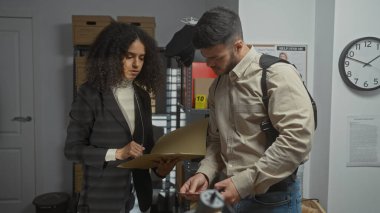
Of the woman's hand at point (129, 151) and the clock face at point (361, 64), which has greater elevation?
the clock face at point (361, 64)

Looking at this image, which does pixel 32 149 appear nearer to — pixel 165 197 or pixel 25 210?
pixel 25 210

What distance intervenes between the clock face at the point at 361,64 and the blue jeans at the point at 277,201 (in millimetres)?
1123

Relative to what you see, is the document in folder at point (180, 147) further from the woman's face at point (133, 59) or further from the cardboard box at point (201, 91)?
the cardboard box at point (201, 91)

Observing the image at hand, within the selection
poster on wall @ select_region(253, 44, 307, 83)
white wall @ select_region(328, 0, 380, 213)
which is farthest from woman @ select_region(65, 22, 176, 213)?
white wall @ select_region(328, 0, 380, 213)

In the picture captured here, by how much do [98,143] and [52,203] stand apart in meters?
1.90

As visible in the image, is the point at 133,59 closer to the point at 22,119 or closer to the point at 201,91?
the point at 201,91

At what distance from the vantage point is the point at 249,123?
3.38 ft

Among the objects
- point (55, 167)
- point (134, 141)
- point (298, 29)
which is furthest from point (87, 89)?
point (55, 167)

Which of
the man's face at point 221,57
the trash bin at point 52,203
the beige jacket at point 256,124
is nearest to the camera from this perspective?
the beige jacket at point 256,124

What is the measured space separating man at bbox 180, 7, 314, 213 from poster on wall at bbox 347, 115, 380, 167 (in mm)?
1093

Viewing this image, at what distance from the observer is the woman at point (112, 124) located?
1.36m

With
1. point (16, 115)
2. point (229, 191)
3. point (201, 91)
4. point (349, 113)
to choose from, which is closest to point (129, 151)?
point (229, 191)

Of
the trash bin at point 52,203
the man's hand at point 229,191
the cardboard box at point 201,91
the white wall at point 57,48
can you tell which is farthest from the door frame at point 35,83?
the man's hand at point 229,191

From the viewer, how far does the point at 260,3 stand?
2016 mm
